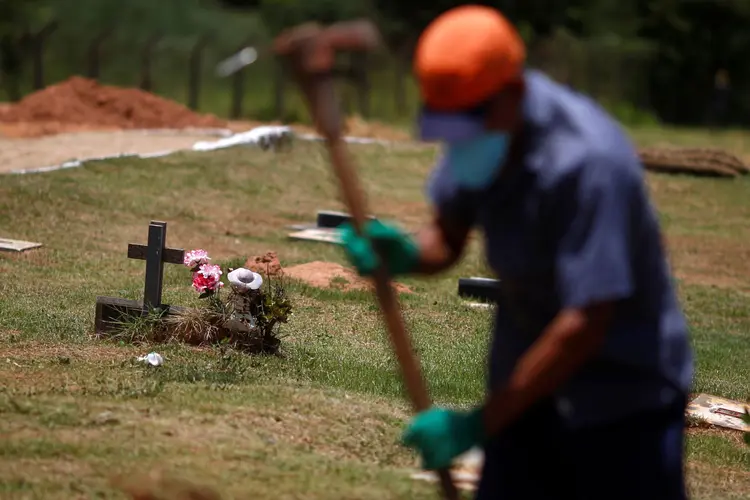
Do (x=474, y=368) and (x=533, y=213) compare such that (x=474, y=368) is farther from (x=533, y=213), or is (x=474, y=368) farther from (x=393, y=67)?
(x=393, y=67)

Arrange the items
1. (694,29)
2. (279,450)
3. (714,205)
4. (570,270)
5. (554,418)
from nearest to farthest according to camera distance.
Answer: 1. (570,270)
2. (554,418)
3. (279,450)
4. (714,205)
5. (694,29)

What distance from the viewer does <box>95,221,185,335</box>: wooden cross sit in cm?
754

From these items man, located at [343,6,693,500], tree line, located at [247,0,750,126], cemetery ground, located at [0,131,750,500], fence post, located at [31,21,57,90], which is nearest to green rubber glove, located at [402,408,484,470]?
man, located at [343,6,693,500]

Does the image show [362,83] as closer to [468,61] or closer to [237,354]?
[237,354]

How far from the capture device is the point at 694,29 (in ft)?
122

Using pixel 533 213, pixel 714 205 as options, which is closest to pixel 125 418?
pixel 533 213

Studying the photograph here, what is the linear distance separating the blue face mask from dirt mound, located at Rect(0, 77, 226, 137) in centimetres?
1834

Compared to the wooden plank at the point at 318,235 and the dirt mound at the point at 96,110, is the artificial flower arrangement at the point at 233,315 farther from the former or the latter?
the dirt mound at the point at 96,110

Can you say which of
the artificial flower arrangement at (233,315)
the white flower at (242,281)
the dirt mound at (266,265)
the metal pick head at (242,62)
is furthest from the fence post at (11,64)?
the white flower at (242,281)

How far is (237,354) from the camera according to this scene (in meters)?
7.16

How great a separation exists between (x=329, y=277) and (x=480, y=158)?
7.76 meters

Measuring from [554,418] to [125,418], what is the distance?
8.71ft

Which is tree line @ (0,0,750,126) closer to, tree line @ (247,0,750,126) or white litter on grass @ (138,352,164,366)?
tree line @ (247,0,750,126)

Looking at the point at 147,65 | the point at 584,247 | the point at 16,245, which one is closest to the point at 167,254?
the point at 16,245
